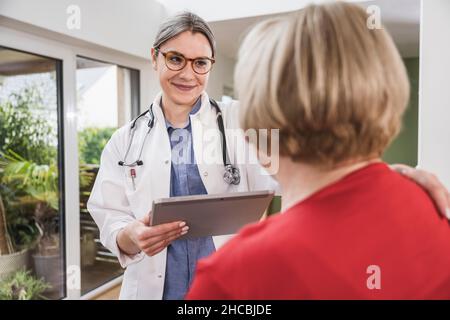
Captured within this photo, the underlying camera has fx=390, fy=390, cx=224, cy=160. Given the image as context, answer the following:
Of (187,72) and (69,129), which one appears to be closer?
(187,72)

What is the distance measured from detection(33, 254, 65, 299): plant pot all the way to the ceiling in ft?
7.06

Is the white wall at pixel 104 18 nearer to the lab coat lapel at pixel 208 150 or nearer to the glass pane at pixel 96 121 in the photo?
the glass pane at pixel 96 121

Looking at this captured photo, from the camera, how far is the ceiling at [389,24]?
9.52ft

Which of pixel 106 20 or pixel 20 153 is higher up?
pixel 106 20

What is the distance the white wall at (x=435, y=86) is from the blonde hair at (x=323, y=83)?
2338 mm

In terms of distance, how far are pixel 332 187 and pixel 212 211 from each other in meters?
0.50

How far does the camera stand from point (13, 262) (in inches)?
94.4

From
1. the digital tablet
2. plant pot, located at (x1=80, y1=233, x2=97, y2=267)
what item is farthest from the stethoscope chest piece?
plant pot, located at (x1=80, y1=233, x2=97, y2=267)

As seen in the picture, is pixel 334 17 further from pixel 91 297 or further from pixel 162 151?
pixel 91 297

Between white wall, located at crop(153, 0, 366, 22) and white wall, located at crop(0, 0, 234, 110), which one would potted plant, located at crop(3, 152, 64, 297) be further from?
white wall, located at crop(153, 0, 366, 22)

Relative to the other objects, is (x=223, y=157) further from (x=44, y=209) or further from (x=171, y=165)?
(x=44, y=209)

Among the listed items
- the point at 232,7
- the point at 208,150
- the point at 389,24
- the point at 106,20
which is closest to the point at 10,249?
Result: the point at 106,20
